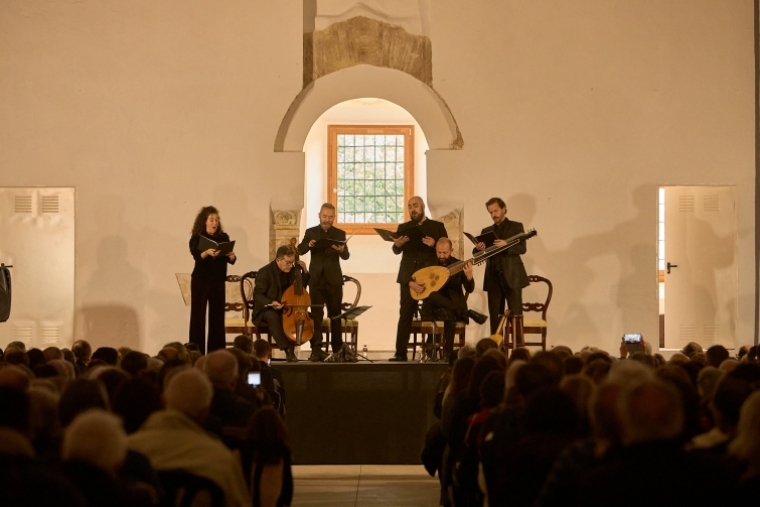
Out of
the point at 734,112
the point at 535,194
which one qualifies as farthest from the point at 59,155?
the point at 734,112

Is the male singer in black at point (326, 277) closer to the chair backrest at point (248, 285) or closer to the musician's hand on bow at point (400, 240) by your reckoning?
the musician's hand on bow at point (400, 240)

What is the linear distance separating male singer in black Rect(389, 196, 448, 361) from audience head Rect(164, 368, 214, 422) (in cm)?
539

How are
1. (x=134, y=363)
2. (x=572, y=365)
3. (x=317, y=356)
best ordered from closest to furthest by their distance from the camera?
(x=572, y=365) < (x=134, y=363) < (x=317, y=356)

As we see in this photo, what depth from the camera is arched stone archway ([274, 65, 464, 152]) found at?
10.8 meters

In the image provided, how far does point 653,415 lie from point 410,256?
647cm

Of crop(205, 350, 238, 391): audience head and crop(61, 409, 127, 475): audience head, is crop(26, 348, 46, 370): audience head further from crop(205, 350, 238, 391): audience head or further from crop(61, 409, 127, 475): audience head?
crop(61, 409, 127, 475): audience head

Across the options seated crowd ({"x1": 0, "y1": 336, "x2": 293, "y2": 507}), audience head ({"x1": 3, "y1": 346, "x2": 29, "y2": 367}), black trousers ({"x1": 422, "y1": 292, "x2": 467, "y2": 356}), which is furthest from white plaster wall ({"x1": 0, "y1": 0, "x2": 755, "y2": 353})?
seated crowd ({"x1": 0, "y1": 336, "x2": 293, "y2": 507})

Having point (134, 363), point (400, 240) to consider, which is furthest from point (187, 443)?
point (400, 240)

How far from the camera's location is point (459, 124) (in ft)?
35.2

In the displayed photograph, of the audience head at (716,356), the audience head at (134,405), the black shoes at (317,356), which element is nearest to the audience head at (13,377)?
the audience head at (134,405)

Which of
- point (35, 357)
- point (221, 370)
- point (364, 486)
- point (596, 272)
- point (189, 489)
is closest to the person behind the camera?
point (189, 489)

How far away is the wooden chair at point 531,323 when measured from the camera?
29.7ft

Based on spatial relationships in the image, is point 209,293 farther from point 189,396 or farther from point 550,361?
point 189,396

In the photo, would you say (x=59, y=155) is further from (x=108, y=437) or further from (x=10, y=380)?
(x=108, y=437)
